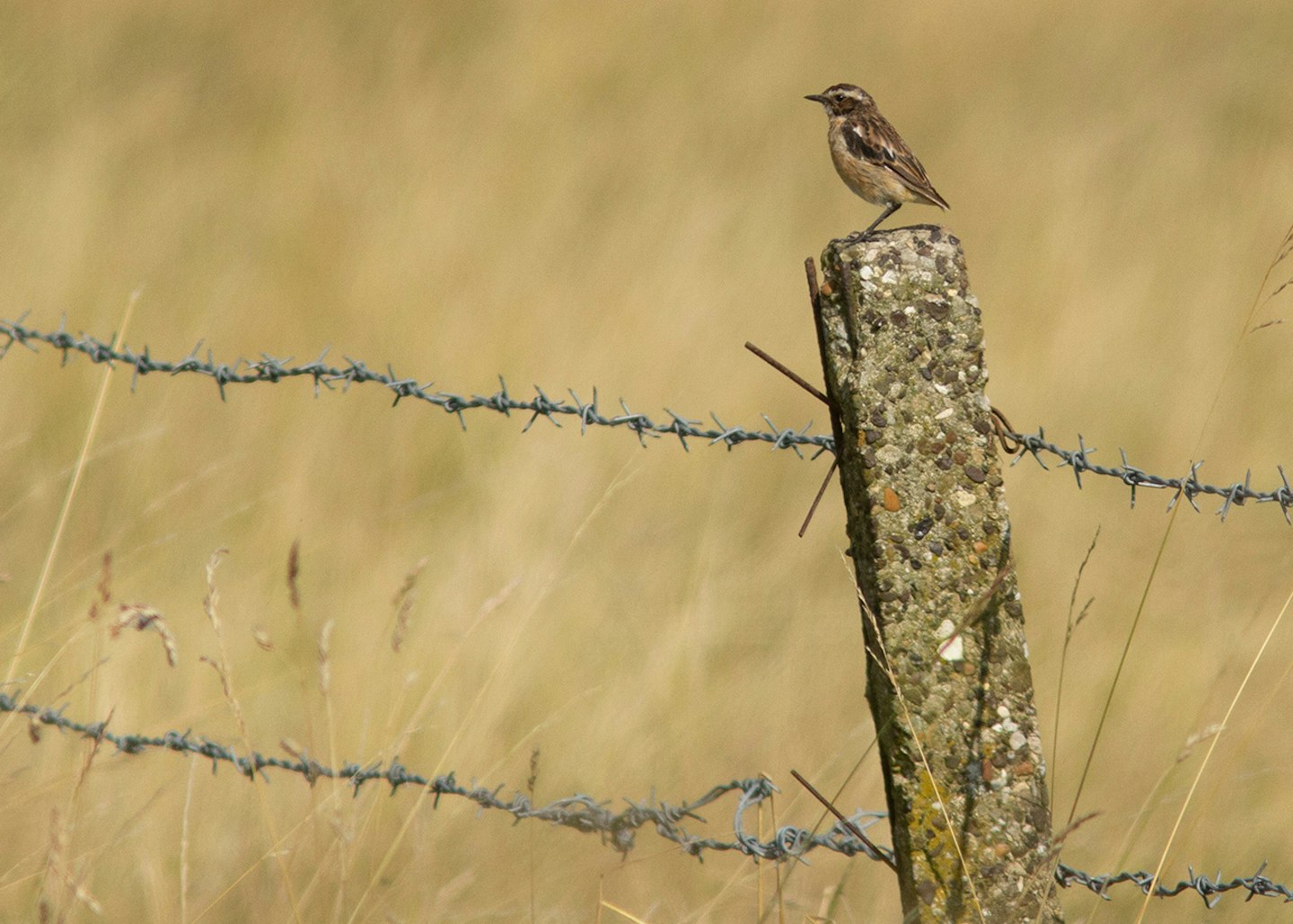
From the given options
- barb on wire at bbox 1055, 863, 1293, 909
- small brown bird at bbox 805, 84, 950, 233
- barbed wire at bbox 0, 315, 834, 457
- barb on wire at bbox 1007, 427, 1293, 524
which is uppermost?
small brown bird at bbox 805, 84, 950, 233

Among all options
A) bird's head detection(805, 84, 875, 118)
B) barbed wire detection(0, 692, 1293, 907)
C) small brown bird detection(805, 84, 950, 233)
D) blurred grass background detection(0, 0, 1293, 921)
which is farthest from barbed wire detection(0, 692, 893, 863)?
bird's head detection(805, 84, 875, 118)

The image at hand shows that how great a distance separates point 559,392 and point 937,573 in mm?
4794

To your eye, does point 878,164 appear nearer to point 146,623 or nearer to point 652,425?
point 652,425

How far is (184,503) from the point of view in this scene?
596 centimetres

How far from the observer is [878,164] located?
4168mm

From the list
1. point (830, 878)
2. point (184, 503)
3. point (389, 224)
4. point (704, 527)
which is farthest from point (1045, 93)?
point (830, 878)

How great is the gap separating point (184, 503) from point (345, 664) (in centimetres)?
139

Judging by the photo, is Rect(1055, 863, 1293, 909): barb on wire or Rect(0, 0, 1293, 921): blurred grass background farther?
Rect(0, 0, 1293, 921): blurred grass background

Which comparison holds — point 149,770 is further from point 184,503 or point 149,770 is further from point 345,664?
point 184,503

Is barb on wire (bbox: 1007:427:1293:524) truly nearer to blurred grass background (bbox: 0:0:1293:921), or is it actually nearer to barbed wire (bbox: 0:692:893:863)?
blurred grass background (bbox: 0:0:1293:921)

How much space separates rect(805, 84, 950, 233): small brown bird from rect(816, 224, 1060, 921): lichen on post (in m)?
1.96

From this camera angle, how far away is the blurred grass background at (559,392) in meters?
4.23

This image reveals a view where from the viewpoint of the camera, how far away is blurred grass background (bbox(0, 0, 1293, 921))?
4.23 metres

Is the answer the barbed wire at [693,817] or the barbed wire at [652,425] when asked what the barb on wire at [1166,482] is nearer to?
the barbed wire at [652,425]
